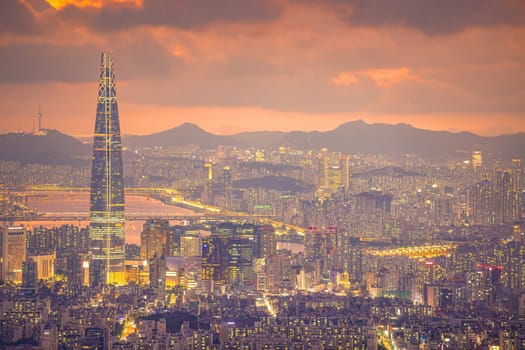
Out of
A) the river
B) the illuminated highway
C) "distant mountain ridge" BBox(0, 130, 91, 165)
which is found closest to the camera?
"distant mountain ridge" BBox(0, 130, 91, 165)

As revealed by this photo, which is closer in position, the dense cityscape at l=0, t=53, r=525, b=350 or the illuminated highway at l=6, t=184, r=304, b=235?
the dense cityscape at l=0, t=53, r=525, b=350

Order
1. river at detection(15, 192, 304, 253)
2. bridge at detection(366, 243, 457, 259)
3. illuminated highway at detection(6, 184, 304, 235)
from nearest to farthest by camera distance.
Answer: bridge at detection(366, 243, 457, 259)
illuminated highway at detection(6, 184, 304, 235)
river at detection(15, 192, 304, 253)

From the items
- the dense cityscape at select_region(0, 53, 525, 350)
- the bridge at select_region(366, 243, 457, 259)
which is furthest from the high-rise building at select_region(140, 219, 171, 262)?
the bridge at select_region(366, 243, 457, 259)

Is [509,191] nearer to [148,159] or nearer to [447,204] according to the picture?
[447,204]

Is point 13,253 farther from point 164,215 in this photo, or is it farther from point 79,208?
point 164,215

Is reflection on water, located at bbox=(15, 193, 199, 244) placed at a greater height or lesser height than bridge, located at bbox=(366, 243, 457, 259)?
greater

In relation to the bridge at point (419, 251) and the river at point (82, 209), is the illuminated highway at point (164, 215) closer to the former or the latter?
the river at point (82, 209)

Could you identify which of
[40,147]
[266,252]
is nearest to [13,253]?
[40,147]

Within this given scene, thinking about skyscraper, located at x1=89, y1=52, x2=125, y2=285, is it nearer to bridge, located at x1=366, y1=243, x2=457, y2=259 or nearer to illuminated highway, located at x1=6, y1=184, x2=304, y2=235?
illuminated highway, located at x1=6, y1=184, x2=304, y2=235
